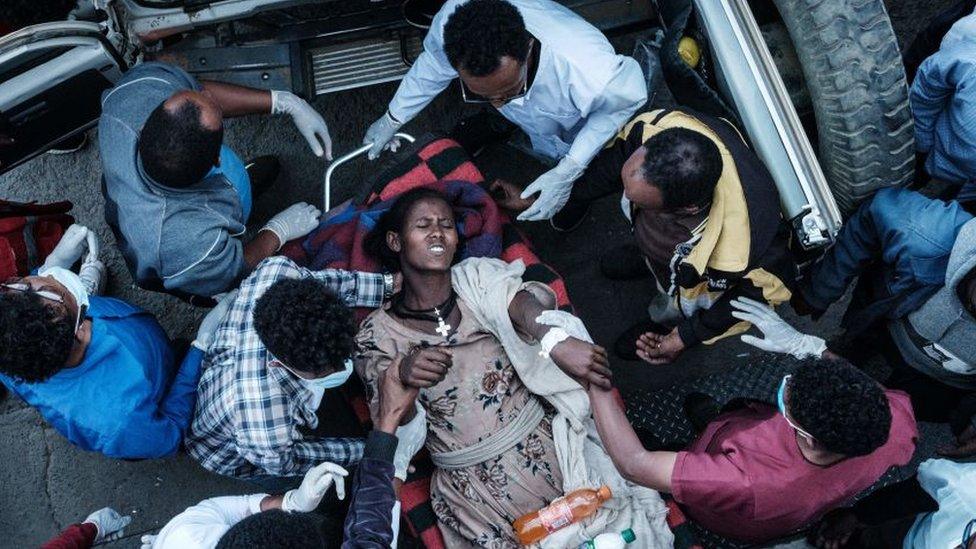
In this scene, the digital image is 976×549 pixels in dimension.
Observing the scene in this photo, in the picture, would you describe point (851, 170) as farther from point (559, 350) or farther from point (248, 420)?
point (248, 420)

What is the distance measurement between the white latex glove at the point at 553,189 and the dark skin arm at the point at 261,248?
1140 millimetres

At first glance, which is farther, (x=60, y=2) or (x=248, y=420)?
(x=60, y=2)

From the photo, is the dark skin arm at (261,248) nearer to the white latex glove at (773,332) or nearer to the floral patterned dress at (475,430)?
the floral patterned dress at (475,430)

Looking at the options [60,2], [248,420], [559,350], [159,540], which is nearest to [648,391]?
[559,350]

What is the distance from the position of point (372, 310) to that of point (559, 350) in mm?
1001

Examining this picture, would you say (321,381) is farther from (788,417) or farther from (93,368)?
(788,417)

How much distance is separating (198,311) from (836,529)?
130 inches

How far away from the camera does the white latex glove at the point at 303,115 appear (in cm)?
381

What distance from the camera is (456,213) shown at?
3.74m

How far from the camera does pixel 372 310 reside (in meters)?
3.62

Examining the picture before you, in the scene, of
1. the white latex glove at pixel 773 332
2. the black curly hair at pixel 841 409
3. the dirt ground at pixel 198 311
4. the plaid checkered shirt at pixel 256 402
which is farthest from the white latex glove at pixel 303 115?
the black curly hair at pixel 841 409

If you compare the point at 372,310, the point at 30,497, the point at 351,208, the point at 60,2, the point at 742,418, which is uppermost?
the point at 60,2

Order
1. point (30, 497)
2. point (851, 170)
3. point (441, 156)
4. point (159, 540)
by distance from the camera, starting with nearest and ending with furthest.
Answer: point (159, 540), point (851, 170), point (441, 156), point (30, 497)

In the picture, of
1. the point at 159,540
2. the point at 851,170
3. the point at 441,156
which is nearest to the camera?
the point at 159,540
